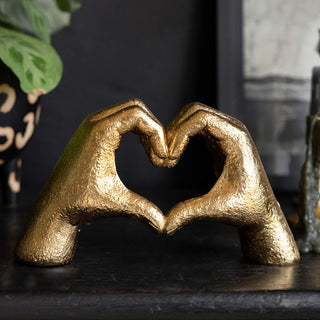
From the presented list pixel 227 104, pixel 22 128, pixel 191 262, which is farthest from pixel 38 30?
pixel 191 262

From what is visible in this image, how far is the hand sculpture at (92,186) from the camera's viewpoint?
514mm

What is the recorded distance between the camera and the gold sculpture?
0.52 m

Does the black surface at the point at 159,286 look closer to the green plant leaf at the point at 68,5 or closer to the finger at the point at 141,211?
the finger at the point at 141,211

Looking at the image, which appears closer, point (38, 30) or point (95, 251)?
point (95, 251)

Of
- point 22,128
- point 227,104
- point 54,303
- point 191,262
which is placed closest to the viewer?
point 54,303

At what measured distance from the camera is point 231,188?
0.53 metres

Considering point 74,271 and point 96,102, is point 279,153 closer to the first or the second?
point 96,102

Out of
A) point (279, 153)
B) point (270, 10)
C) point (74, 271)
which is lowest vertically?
point (279, 153)

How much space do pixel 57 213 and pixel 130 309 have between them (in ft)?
0.42

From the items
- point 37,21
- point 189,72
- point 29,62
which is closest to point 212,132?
point 29,62

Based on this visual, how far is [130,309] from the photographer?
1.48 feet

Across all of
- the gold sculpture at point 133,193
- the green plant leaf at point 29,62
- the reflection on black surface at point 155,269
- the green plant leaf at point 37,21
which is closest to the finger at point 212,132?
the gold sculpture at point 133,193

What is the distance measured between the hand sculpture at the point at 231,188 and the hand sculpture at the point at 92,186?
19mm

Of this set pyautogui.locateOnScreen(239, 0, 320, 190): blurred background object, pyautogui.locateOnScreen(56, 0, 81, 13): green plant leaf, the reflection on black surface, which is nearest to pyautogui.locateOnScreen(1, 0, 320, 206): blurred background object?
pyautogui.locateOnScreen(239, 0, 320, 190): blurred background object
